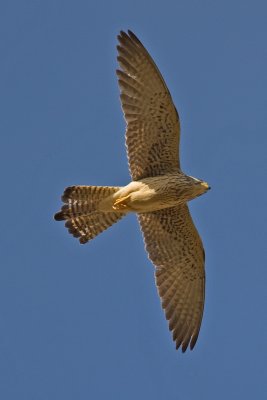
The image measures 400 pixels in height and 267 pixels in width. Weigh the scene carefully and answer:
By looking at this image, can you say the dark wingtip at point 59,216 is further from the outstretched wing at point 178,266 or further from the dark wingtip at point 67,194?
the outstretched wing at point 178,266

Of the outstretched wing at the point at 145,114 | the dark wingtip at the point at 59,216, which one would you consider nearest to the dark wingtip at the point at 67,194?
the dark wingtip at the point at 59,216

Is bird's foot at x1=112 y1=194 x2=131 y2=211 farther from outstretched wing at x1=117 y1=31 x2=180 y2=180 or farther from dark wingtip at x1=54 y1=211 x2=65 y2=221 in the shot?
dark wingtip at x1=54 y1=211 x2=65 y2=221

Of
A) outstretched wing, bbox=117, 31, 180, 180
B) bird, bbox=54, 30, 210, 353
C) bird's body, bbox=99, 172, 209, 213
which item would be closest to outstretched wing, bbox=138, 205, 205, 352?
bird, bbox=54, 30, 210, 353

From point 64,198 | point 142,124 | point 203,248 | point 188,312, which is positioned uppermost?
point 142,124

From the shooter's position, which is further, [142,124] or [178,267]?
→ [178,267]

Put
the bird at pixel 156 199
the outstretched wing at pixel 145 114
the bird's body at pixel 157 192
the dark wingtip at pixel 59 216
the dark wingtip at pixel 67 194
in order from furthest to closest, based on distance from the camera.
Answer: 1. the dark wingtip at pixel 59 216
2. the dark wingtip at pixel 67 194
3. the bird's body at pixel 157 192
4. the bird at pixel 156 199
5. the outstretched wing at pixel 145 114

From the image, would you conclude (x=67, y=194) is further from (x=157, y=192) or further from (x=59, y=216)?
(x=157, y=192)

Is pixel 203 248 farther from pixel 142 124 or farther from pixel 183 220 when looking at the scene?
pixel 142 124

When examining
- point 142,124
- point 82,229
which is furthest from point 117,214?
point 142,124
